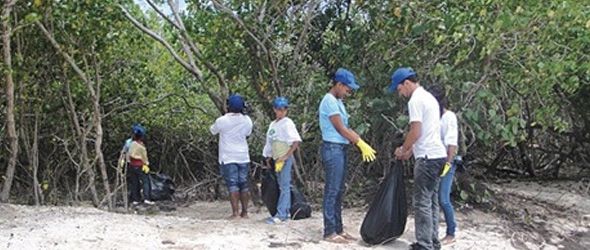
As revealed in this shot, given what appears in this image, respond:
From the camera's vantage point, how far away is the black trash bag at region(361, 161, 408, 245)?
20.5 feet

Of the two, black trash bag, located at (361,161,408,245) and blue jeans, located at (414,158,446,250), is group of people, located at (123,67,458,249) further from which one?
black trash bag, located at (361,161,408,245)

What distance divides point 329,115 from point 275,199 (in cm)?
170

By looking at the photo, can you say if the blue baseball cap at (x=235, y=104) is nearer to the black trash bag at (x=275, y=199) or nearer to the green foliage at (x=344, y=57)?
the black trash bag at (x=275, y=199)

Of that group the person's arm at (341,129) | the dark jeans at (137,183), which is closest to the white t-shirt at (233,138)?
the person's arm at (341,129)

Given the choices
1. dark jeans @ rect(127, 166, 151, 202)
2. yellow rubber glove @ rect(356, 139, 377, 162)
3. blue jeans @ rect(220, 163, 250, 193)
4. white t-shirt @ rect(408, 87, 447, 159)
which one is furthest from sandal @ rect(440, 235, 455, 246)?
dark jeans @ rect(127, 166, 151, 202)

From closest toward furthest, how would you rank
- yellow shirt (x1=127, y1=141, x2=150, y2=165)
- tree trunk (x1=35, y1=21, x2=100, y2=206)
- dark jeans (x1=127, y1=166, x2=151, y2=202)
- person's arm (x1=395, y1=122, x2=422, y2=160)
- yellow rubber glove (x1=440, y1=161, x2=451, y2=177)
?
person's arm (x1=395, y1=122, x2=422, y2=160), yellow rubber glove (x1=440, y1=161, x2=451, y2=177), tree trunk (x1=35, y1=21, x2=100, y2=206), yellow shirt (x1=127, y1=141, x2=150, y2=165), dark jeans (x1=127, y1=166, x2=151, y2=202)

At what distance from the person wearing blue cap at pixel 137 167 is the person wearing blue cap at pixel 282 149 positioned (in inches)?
152

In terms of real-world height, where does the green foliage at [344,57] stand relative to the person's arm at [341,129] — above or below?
above

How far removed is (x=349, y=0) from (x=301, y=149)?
2055mm

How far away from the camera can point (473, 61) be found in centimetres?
803

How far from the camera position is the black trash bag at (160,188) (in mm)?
11422

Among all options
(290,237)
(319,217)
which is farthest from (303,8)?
(290,237)

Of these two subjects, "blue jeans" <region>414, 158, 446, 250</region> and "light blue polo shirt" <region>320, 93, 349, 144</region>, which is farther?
"light blue polo shirt" <region>320, 93, 349, 144</region>

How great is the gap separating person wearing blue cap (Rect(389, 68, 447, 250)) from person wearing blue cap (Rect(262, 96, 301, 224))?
157 centimetres
